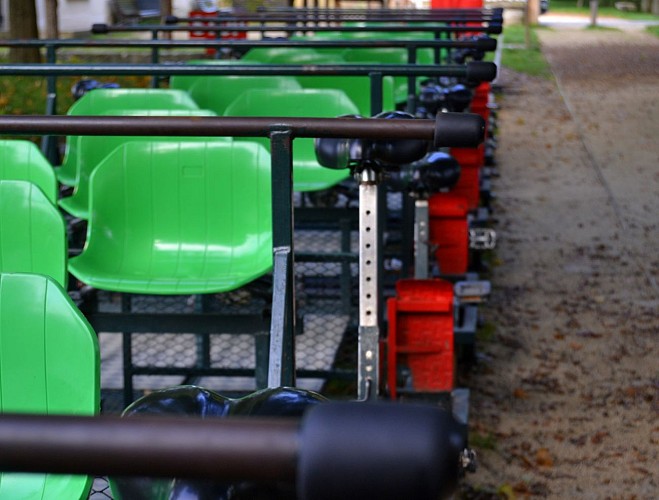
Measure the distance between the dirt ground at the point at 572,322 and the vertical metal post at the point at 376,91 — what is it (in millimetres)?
1289

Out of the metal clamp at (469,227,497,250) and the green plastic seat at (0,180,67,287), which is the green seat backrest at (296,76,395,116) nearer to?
the metal clamp at (469,227,497,250)

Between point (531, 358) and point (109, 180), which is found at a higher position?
point (109, 180)

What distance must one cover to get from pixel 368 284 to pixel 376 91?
4.29ft

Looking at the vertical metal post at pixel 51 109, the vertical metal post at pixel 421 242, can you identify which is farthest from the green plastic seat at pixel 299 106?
the vertical metal post at pixel 51 109

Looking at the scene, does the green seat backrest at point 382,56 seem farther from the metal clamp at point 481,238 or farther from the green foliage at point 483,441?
the green foliage at point 483,441

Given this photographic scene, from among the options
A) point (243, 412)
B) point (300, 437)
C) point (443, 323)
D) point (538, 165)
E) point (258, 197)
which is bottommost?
Answer: point (538, 165)

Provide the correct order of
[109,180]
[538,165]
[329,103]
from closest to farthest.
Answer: [109,180]
[329,103]
[538,165]

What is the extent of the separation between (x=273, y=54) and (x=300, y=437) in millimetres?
7282

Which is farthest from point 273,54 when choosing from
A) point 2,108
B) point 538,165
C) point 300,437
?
point 300,437

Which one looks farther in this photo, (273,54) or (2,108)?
(2,108)

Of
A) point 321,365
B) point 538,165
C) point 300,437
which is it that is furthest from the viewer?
point 538,165

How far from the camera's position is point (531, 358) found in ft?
16.9

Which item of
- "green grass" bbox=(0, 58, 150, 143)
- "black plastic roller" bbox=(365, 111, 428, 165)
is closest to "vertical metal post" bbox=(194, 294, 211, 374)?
"black plastic roller" bbox=(365, 111, 428, 165)

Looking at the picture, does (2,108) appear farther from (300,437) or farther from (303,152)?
(300,437)
